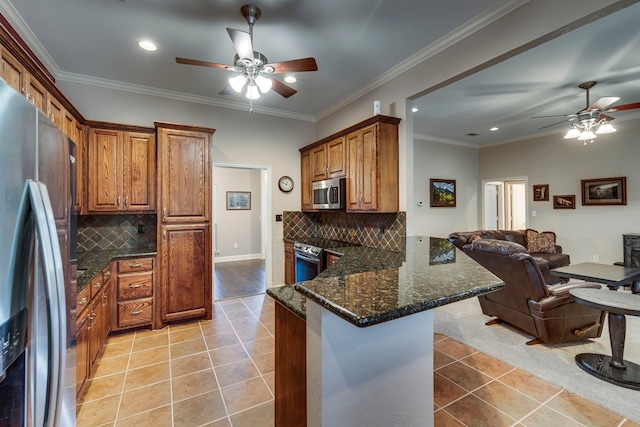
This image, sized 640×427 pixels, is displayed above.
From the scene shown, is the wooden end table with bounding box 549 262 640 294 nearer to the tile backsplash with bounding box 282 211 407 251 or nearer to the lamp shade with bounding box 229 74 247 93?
the tile backsplash with bounding box 282 211 407 251

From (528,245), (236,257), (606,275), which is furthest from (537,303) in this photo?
(236,257)

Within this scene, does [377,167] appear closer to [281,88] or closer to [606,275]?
[281,88]

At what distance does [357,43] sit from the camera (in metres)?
2.83

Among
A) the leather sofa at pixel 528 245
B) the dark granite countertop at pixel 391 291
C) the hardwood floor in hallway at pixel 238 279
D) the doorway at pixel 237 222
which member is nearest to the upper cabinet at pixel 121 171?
the hardwood floor in hallway at pixel 238 279

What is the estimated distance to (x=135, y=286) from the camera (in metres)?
3.19

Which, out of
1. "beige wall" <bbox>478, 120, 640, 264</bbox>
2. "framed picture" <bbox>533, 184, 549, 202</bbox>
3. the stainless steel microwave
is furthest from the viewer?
"framed picture" <bbox>533, 184, 549, 202</bbox>

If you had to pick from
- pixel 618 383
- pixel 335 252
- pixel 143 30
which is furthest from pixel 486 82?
pixel 143 30

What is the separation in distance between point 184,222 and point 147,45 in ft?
6.10

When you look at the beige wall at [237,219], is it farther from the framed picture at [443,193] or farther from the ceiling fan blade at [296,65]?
the ceiling fan blade at [296,65]

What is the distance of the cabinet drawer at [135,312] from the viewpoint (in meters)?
3.13

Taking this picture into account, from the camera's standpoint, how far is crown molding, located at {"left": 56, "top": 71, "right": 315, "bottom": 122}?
3447 millimetres

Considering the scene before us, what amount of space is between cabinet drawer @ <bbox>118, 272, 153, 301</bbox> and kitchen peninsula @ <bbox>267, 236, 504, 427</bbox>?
2563 millimetres

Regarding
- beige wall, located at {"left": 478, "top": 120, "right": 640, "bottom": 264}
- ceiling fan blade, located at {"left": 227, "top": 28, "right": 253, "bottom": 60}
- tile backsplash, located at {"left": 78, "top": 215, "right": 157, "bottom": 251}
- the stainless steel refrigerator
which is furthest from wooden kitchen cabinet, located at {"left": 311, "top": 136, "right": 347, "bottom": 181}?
beige wall, located at {"left": 478, "top": 120, "right": 640, "bottom": 264}

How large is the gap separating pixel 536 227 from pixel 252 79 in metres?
6.72
